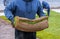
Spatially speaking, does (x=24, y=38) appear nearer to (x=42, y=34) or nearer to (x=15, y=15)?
(x=15, y=15)

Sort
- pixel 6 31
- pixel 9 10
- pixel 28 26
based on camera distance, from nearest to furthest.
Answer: pixel 28 26
pixel 9 10
pixel 6 31

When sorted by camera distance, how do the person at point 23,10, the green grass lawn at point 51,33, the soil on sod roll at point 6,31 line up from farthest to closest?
the soil on sod roll at point 6,31, the green grass lawn at point 51,33, the person at point 23,10

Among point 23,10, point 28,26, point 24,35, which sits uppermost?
point 23,10

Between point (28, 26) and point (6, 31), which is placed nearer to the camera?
point (28, 26)

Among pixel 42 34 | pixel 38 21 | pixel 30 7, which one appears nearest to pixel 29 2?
pixel 30 7

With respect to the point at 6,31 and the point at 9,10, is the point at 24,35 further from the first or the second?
the point at 6,31

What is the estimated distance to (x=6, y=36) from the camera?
8.31m

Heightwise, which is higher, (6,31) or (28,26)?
(28,26)

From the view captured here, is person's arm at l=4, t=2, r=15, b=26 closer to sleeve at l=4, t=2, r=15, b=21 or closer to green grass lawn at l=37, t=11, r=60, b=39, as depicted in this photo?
sleeve at l=4, t=2, r=15, b=21

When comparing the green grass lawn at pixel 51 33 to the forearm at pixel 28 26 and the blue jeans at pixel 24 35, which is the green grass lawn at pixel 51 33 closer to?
the blue jeans at pixel 24 35

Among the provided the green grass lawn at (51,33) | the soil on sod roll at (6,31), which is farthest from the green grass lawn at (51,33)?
the soil on sod roll at (6,31)

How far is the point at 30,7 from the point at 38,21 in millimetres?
251

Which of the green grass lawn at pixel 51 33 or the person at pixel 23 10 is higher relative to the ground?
the person at pixel 23 10

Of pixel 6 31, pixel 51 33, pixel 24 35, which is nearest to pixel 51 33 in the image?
pixel 51 33
